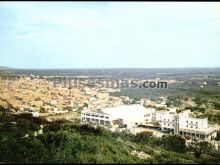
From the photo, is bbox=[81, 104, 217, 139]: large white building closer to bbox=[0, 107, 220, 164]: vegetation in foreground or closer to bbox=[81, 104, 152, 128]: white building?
bbox=[81, 104, 152, 128]: white building

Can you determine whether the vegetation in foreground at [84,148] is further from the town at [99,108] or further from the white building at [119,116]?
the white building at [119,116]

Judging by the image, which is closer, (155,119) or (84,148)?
(84,148)

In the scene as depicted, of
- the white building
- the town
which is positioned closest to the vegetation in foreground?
the town

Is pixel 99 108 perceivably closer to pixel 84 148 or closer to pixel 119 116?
pixel 119 116

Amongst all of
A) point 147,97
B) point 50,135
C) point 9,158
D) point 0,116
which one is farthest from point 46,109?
point 9,158

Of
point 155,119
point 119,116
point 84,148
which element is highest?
point 84,148

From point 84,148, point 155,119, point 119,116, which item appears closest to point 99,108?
point 119,116
